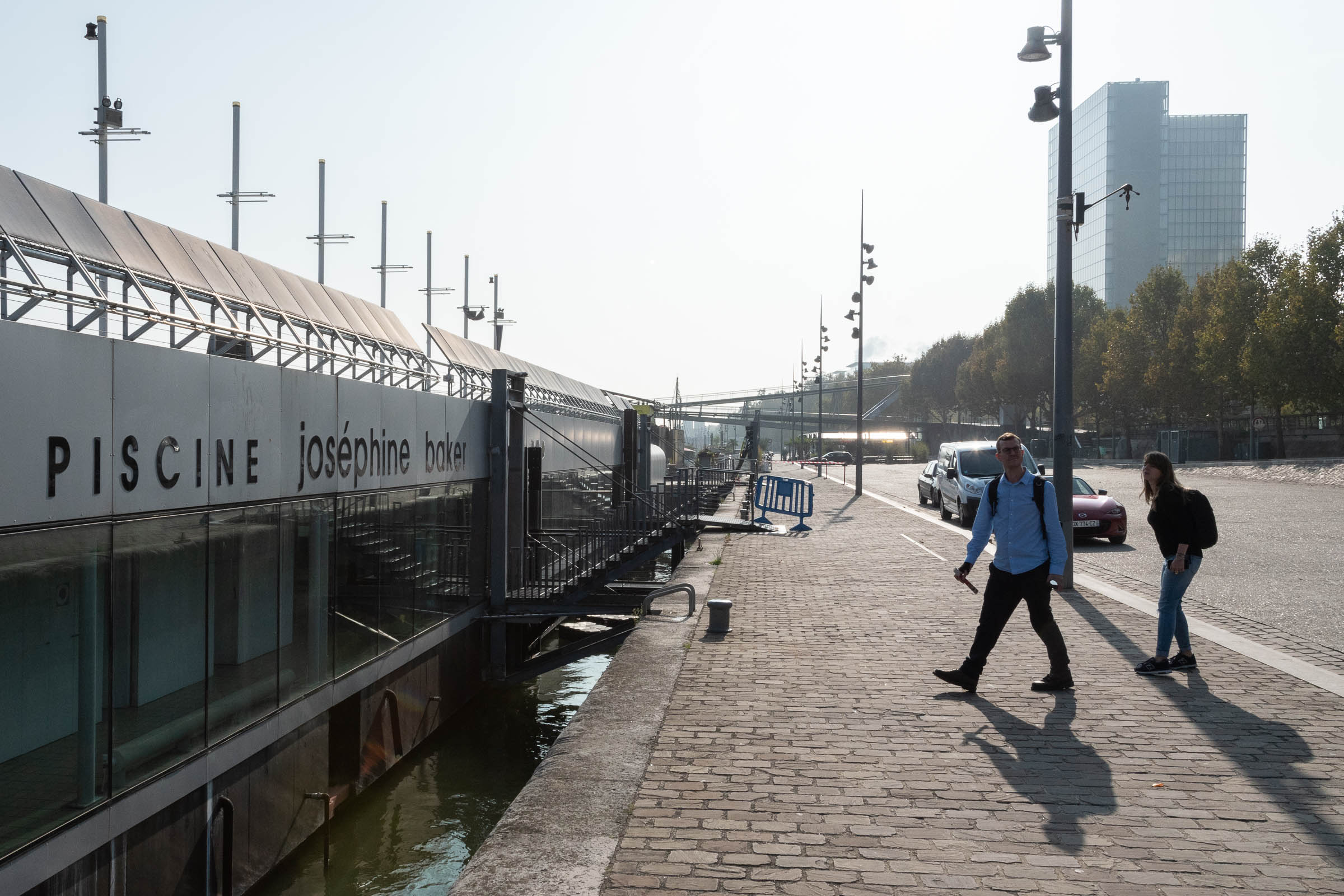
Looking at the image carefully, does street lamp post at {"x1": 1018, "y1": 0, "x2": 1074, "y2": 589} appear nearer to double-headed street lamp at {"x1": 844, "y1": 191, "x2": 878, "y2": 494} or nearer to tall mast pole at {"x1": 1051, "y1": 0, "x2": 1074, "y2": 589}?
tall mast pole at {"x1": 1051, "y1": 0, "x2": 1074, "y2": 589}

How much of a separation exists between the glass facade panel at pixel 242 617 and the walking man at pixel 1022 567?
510cm

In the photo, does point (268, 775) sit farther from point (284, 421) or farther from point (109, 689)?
point (284, 421)

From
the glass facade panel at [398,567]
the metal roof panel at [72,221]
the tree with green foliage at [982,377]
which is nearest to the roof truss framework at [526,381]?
the glass facade panel at [398,567]

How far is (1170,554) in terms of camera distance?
807cm

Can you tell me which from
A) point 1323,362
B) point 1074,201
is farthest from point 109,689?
point 1323,362

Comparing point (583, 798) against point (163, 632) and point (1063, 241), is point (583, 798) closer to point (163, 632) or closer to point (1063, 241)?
point (163, 632)

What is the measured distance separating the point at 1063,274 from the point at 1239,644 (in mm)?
6082

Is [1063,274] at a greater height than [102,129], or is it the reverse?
[102,129]

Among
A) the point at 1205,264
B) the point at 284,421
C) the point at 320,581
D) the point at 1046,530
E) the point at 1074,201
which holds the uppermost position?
the point at 1205,264

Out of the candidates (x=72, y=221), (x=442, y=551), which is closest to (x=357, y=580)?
(x=442, y=551)

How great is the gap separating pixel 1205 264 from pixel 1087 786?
160 metres

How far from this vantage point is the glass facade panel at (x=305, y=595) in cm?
853

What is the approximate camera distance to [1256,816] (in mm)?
4934

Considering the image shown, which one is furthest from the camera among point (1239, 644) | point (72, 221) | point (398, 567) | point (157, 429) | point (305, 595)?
point (398, 567)
